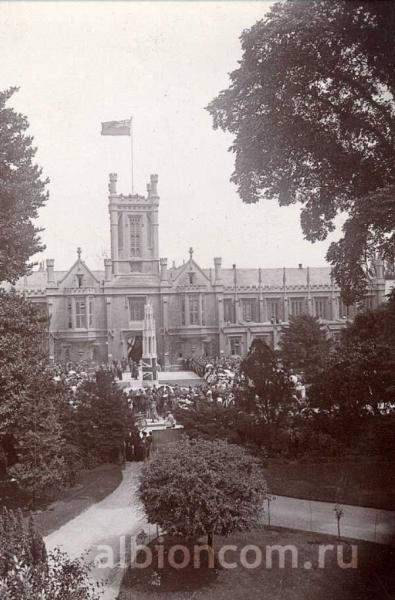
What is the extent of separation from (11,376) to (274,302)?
74.9 ft

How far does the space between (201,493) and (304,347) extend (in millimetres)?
11262

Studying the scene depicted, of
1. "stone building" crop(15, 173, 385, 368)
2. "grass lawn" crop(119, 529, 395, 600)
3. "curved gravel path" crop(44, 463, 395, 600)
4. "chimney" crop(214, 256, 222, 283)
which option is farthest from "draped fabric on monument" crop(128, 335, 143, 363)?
"grass lawn" crop(119, 529, 395, 600)

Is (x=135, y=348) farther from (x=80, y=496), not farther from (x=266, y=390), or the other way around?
(x=80, y=496)

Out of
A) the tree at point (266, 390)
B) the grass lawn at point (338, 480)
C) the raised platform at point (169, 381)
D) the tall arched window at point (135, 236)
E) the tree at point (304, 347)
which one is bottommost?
the grass lawn at point (338, 480)

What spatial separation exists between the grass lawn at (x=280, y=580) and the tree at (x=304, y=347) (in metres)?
8.51

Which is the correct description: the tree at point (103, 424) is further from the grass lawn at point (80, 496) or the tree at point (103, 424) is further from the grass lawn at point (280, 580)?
the grass lawn at point (280, 580)

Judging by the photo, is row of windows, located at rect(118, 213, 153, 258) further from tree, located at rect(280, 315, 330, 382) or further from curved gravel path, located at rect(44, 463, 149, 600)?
curved gravel path, located at rect(44, 463, 149, 600)

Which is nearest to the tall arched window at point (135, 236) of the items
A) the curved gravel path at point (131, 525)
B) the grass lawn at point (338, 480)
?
the grass lawn at point (338, 480)

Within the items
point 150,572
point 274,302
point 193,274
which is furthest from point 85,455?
point 193,274

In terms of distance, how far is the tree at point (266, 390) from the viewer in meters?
18.4

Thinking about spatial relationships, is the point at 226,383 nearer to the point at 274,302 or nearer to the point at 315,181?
the point at 274,302

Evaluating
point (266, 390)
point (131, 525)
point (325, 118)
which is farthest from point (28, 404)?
point (325, 118)

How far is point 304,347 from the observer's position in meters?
21.6

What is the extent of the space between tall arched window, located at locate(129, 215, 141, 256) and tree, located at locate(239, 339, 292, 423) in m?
21.7
